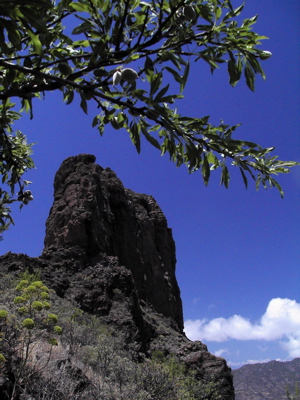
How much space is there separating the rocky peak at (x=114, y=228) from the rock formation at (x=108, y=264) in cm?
6

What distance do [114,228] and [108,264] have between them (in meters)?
6.54

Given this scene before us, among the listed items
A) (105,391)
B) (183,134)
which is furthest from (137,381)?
(183,134)

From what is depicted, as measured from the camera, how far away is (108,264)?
18.6 meters

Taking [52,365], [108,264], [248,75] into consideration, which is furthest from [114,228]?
[248,75]

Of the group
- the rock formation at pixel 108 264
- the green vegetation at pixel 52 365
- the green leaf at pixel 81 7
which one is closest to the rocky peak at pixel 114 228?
the rock formation at pixel 108 264

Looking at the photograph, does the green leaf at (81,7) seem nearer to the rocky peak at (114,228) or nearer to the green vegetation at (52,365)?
the green vegetation at (52,365)

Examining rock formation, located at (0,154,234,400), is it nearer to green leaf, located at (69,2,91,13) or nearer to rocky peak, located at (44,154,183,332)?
rocky peak, located at (44,154,183,332)

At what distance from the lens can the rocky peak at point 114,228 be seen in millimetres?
19500

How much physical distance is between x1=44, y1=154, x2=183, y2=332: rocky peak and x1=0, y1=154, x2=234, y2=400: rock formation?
6 centimetres

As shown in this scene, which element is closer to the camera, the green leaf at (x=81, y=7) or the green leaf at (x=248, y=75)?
the green leaf at (x=81, y=7)

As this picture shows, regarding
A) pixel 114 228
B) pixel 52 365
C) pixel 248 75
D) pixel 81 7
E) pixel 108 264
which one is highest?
→ pixel 114 228

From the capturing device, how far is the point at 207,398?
12391 mm

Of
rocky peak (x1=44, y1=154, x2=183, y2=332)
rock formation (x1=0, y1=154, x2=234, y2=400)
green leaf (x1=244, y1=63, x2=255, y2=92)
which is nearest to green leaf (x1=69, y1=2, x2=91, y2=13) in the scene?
green leaf (x1=244, y1=63, x2=255, y2=92)

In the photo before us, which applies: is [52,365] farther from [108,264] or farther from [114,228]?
[114,228]
